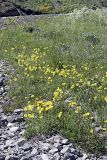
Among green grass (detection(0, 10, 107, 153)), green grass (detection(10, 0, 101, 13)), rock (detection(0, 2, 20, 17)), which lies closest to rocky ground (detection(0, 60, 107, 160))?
green grass (detection(0, 10, 107, 153))

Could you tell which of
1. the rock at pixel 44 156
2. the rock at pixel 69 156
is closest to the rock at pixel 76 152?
the rock at pixel 69 156

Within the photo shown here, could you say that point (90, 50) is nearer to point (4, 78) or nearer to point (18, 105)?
point (4, 78)

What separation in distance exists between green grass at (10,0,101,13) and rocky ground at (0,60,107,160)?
31.2 m

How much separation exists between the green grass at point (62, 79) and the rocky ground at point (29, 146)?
0.22 meters

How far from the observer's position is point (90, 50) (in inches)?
599

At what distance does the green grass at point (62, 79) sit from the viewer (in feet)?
28.7

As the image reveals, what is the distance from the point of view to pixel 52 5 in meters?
42.8

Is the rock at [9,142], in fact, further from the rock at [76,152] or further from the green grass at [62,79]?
the rock at [76,152]

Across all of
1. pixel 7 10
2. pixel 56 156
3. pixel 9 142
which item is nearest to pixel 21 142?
pixel 9 142

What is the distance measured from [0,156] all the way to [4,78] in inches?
196

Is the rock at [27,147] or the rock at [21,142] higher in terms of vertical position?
the rock at [21,142]

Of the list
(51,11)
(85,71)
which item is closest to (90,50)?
(85,71)

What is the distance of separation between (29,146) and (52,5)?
35.5 metres

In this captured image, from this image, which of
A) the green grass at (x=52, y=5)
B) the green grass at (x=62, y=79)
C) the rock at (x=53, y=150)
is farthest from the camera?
the green grass at (x=52, y=5)
